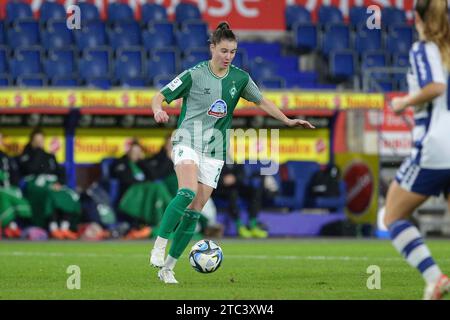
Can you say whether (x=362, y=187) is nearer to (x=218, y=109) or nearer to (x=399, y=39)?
(x=399, y=39)

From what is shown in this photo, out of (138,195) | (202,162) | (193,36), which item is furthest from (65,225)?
(202,162)

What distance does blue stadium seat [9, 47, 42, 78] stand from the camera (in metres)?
22.9

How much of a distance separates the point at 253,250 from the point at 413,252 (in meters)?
9.38

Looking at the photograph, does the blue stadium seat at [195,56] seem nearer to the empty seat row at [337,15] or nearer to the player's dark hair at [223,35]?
the empty seat row at [337,15]

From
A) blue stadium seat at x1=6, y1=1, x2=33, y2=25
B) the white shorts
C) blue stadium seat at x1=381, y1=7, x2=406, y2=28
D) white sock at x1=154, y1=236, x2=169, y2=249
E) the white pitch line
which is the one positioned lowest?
the white pitch line

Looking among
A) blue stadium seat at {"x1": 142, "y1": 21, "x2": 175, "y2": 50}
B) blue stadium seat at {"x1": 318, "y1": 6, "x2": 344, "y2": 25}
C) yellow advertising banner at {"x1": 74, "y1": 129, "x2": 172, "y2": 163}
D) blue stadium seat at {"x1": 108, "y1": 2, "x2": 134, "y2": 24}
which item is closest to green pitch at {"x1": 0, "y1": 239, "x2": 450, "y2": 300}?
yellow advertising banner at {"x1": 74, "y1": 129, "x2": 172, "y2": 163}

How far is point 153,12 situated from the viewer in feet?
84.1

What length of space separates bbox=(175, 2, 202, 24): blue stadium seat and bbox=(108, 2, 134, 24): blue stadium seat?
3.54ft

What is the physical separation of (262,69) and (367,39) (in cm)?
328

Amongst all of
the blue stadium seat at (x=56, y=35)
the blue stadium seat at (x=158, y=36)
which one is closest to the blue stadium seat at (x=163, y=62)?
the blue stadium seat at (x=158, y=36)

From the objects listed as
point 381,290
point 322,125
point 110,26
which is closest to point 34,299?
point 381,290

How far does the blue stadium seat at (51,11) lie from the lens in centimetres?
2427

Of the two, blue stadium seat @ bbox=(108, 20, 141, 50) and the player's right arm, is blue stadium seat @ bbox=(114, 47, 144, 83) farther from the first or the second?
the player's right arm

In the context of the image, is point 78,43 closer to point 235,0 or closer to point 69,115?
point 69,115
